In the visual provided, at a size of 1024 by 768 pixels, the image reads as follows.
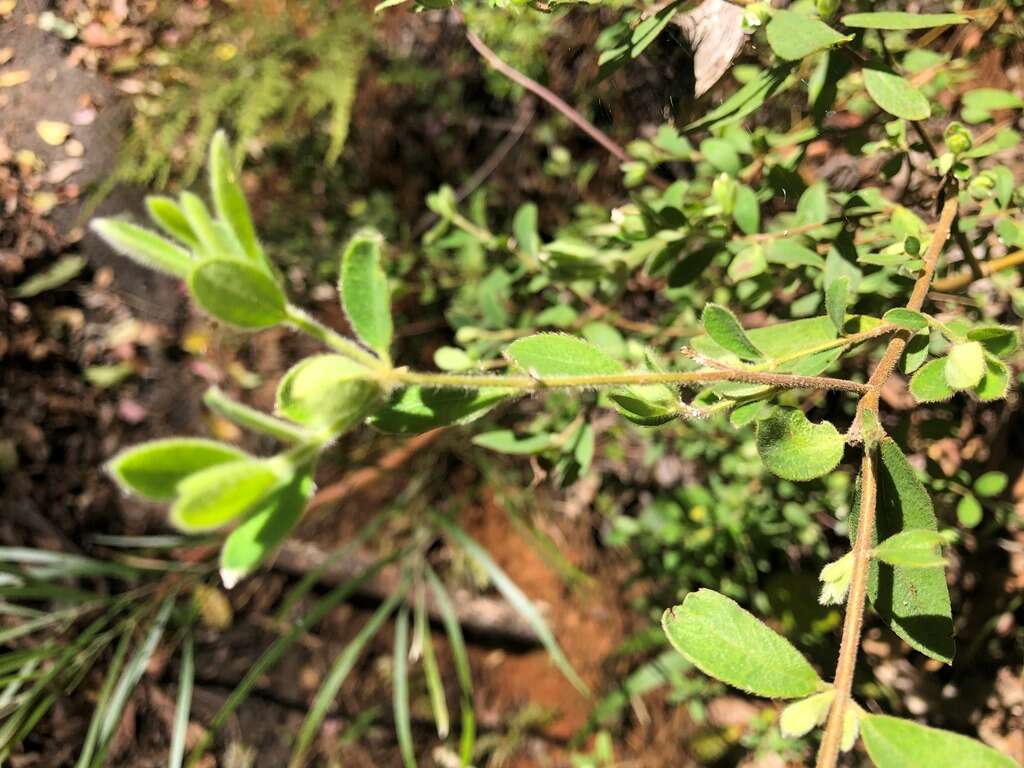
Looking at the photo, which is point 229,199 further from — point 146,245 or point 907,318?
point 907,318

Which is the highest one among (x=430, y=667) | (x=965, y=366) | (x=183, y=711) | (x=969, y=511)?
(x=965, y=366)

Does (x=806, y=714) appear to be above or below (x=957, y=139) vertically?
below

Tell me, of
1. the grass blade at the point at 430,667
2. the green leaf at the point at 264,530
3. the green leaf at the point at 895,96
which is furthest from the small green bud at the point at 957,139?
the grass blade at the point at 430,667

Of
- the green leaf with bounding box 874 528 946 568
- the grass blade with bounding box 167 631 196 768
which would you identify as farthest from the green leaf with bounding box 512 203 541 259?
the grass blade with bounding box 167 631 196 768

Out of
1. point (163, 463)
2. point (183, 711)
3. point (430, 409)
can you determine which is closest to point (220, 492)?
point (163, 463)

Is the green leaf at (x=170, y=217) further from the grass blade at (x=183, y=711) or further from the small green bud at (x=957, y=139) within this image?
the grass blade at (x=183, y=711)
